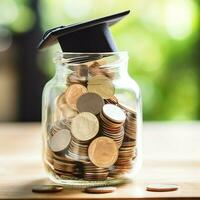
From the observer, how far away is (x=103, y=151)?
0.94 metres

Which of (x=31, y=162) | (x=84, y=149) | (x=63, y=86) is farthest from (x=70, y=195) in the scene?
(x=31, y=162)

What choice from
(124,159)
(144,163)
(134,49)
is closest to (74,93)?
(124,159)

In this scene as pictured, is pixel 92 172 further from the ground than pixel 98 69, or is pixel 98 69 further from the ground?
pixel 98 69

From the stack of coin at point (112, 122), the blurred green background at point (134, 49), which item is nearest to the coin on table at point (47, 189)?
the stack of coin at point (112, 122)

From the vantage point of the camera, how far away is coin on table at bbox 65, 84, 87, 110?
974 mm

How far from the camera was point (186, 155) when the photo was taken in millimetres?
1321

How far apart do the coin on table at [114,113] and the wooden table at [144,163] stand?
11cm

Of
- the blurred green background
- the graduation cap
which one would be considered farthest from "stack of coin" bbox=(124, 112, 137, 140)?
the blurred green background

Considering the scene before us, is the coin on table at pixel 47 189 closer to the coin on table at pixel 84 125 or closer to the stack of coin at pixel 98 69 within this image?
the coin on table at pixel 84 125

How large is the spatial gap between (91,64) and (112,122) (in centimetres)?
10

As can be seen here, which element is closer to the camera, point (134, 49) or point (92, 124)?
point (92, 124)

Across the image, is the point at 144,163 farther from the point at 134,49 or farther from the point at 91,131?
the point at 134,49

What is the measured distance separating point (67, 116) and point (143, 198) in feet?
0.61

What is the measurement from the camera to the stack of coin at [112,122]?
0.94m
